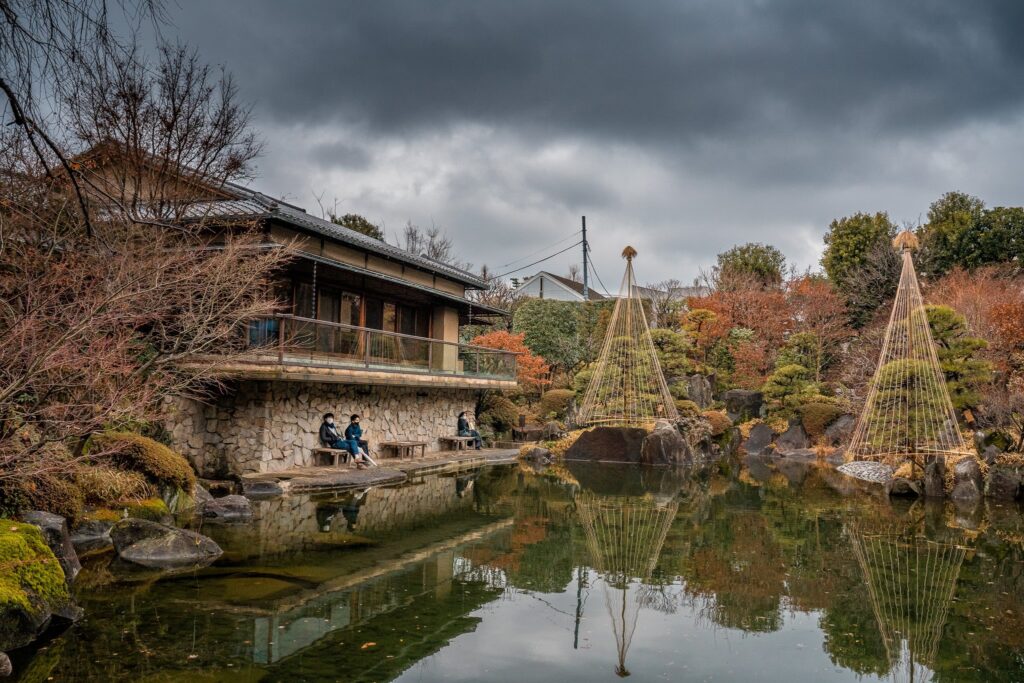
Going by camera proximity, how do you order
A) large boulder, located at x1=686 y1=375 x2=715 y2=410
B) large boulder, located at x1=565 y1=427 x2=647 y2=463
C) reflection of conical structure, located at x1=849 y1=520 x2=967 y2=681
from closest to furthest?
reflection of conical structure, located at x1=849 y1=520 x2=967 y2=681, large boulder, located at x1=565 y1=427 x2=647 y2=463, large boulder, located at x1=686 y1=375 x2=715 y2=410

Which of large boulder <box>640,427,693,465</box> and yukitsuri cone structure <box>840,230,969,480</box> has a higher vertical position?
yukitsuri cone structure <box>840,230,969,480</box>

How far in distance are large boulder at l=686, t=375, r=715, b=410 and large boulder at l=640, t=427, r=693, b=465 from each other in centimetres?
767

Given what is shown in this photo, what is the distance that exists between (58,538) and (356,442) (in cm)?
981

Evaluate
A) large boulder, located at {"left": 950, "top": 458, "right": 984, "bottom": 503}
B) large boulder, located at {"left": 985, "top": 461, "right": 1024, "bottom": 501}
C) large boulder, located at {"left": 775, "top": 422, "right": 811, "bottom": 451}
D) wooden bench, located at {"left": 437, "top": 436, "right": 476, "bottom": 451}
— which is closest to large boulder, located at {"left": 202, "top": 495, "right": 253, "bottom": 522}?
wooden bench, located at {"left": 437, "top": 436, "right": 476, "bottom": 451}

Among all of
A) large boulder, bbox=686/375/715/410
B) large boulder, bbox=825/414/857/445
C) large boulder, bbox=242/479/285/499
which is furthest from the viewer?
large boulder, bbox=686/375/715/410

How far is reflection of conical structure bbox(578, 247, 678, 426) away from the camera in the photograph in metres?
23.0

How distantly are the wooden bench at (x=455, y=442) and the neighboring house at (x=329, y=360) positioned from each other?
293mm

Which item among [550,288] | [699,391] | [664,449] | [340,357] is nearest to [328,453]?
[340,357]

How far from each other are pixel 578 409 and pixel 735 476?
752cm

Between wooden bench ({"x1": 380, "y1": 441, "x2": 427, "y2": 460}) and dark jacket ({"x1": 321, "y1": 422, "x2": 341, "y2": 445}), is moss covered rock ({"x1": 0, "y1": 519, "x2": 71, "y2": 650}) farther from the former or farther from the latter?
wooden bench ({"x1": 380, "y1": 441, "x2": 427, "y2": 460})

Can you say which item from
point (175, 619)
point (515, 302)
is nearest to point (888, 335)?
point (175, 619)

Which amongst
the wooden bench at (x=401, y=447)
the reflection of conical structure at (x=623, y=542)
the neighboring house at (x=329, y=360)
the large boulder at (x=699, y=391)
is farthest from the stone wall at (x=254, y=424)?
the large boulder at (x=699, y=391)

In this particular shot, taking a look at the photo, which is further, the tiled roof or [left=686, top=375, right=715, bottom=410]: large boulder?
[left=686, top=375, right=715, bottom=410]: large boulder

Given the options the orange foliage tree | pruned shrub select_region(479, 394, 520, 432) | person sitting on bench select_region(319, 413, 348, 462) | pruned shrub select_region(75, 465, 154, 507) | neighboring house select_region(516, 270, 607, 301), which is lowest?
pruned shrub select_region(75, 465, 154, 507)
